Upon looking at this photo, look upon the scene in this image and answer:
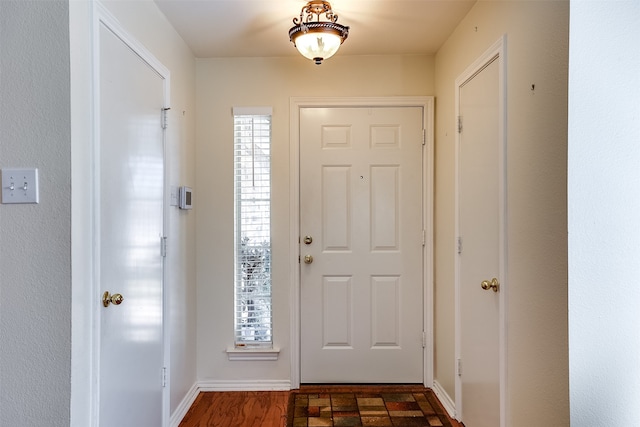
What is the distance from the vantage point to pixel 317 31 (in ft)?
6.20

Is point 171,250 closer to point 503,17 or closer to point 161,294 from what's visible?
point 161,294

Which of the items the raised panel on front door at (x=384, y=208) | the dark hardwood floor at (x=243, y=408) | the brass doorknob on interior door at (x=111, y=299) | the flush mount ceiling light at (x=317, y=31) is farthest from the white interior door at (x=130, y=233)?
the raised panel on front door at (x=384, y=208)

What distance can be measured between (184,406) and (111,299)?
3.92 feet

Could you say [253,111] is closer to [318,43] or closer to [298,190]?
[298,190]

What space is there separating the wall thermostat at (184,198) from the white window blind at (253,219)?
0.35 meters

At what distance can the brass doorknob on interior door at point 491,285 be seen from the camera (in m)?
1.69

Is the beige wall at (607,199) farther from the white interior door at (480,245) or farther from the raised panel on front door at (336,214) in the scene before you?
the raised panel on front door at (336,214)

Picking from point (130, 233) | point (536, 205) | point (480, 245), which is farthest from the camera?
point (480, 245)

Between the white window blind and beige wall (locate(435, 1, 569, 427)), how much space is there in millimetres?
1514

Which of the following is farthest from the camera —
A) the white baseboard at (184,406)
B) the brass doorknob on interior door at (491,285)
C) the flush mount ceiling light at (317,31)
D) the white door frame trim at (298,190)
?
the white door frame trim at (298,190)

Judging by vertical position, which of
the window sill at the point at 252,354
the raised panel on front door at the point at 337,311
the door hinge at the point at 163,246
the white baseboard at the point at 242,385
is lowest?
the white baseboard at the point at 242,385

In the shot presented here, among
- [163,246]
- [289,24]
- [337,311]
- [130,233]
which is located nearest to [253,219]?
[163,246]

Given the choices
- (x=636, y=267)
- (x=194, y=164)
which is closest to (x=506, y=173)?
(x=636, y=267)

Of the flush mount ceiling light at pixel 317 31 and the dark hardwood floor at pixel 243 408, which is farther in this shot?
the dark hardwood floor at pixel 243 408
